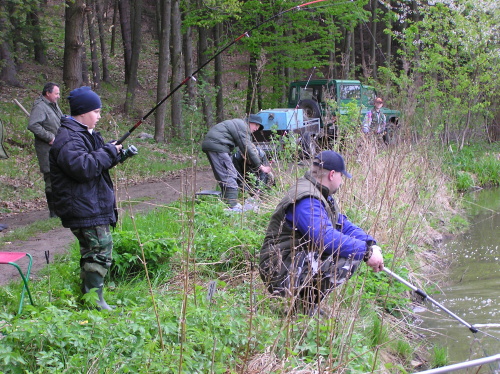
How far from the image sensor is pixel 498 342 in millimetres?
5207

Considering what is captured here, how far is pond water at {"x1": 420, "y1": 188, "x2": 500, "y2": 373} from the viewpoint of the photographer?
518 centimetres

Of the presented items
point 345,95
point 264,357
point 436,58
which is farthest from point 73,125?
point 436,58

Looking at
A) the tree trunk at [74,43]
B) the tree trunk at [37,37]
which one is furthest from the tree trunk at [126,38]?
the tree trunk at [74,43]

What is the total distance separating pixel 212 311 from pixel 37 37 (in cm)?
1906

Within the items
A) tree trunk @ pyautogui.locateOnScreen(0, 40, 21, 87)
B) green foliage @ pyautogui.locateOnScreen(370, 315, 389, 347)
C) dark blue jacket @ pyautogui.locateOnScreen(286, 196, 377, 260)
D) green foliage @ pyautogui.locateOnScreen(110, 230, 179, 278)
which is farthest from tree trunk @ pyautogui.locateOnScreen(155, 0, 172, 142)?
dark blue jacket @ pyautogui.locateOnScreen(286, 196, 377, 260)

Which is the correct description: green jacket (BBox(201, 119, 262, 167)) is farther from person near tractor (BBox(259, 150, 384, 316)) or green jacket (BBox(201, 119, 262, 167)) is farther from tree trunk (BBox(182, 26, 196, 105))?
tree trunk (BBox(182, 26, 196, 105))

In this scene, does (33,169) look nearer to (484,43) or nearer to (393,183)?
(393,183)

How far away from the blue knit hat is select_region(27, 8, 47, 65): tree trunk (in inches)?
585

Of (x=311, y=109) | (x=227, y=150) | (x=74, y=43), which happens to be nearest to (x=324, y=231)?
(x=227, y=150)

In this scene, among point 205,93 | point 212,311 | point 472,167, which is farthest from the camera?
point 205,93

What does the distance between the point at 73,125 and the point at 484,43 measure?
572 inches

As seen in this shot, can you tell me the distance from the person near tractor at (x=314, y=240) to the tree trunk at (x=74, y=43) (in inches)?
302

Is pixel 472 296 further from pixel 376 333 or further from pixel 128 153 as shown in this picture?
pixel 128 153

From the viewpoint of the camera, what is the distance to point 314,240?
3.96 metres
